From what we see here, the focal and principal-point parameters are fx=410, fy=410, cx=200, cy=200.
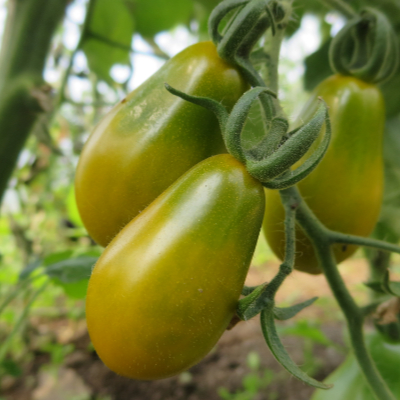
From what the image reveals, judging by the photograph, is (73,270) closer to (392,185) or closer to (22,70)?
(22,70)

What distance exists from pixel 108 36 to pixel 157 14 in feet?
0.53

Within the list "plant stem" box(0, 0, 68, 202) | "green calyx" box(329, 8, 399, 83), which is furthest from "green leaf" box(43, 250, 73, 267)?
"green calyx" box(329, 8, 399, 83)

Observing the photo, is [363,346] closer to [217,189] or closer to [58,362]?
[217,189]

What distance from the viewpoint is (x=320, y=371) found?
4.79 ft

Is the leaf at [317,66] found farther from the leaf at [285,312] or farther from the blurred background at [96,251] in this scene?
the leaf at [285,312]

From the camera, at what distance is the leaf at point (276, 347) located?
32cm

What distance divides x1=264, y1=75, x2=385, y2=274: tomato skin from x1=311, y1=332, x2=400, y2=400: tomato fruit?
20cm

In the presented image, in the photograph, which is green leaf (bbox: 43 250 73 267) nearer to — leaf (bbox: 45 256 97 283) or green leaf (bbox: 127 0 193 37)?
leaf (bbox: 45 256 97 283)

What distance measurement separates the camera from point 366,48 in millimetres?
602

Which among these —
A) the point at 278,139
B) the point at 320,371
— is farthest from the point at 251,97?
the point at 320,371

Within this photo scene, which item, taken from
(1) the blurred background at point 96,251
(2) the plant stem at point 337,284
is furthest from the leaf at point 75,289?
(2) the plant stem at point 337,284

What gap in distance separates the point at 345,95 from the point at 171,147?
273mm

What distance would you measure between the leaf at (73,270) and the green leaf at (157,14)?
58cm

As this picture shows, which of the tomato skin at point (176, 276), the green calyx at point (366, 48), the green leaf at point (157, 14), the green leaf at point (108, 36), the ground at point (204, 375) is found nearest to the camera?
the tomato skin at point (176, 276)
